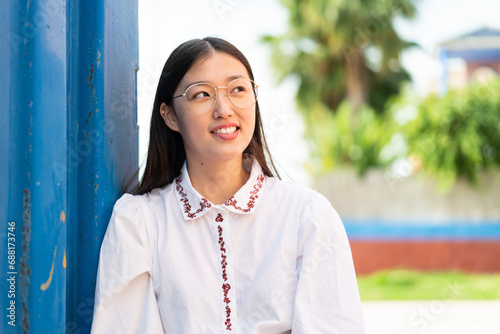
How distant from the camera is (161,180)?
1.69 metres

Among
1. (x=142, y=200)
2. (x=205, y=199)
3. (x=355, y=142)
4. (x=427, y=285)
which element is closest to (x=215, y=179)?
(x=205, y=199)

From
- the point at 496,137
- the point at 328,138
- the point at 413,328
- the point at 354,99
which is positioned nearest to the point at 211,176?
the point at 413,328

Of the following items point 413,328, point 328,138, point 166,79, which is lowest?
point 413,328

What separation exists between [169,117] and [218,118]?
204 millimetres

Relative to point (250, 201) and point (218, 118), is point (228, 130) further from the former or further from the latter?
point (250, 201)

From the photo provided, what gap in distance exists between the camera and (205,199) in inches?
61.4

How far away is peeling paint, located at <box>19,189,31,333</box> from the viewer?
47.5 inches

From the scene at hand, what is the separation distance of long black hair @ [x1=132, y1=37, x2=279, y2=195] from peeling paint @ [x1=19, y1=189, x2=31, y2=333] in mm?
416

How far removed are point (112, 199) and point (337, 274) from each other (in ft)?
2.03

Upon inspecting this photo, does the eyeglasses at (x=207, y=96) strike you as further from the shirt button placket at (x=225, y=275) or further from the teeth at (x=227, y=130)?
the shirt button placket at (x=225, y=275)

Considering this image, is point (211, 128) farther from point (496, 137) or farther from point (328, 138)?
point (328, 138)

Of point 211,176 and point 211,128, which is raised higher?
point 211,128

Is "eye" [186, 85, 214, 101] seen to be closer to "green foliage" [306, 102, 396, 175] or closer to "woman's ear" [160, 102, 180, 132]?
"woman's ear" [160, 102, 180, 132]

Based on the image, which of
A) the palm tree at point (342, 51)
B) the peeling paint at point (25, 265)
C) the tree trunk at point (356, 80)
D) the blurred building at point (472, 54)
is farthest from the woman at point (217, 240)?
the blurred building at point (472, 54)
